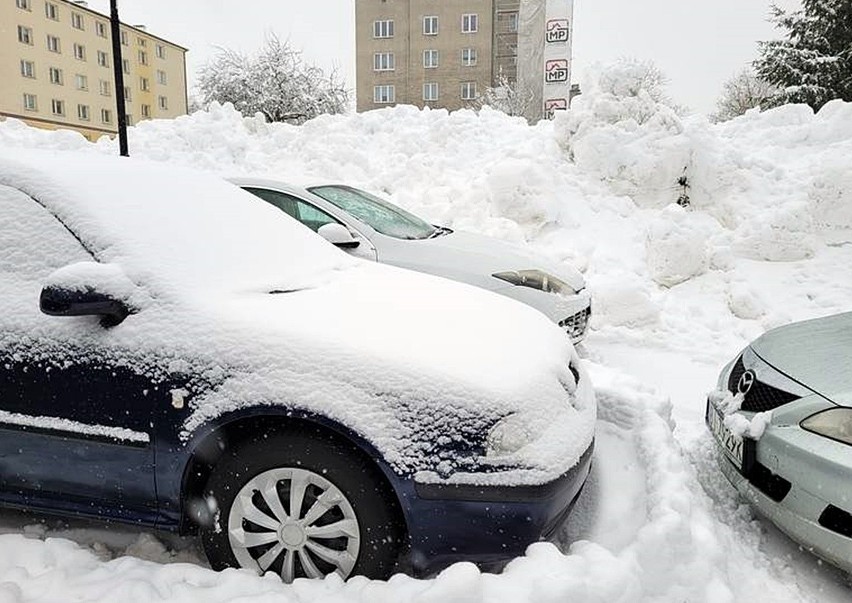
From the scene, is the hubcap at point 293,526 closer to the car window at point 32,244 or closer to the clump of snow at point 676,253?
the car window at point 32,244

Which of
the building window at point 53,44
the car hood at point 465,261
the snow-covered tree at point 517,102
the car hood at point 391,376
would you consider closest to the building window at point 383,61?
the snow-covered tree at point 517,102

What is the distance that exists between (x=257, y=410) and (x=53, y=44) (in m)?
50.7

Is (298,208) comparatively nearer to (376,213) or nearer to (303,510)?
(376,213)

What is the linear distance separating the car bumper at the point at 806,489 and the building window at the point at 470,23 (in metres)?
48.4

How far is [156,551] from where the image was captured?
262 centimetres

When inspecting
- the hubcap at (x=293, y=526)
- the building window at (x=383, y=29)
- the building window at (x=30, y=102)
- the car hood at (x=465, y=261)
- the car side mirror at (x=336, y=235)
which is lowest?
the hubcap at (x=293, y=526)

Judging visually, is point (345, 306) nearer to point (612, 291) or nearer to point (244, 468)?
point (244, 468)

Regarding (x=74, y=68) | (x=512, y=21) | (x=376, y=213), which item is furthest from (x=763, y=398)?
(x=74, y=68)

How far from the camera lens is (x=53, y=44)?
43.1m

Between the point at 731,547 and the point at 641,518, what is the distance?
511 millimetres

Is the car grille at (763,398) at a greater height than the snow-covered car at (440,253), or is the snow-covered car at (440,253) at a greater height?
the snow-covered car at (440,253)

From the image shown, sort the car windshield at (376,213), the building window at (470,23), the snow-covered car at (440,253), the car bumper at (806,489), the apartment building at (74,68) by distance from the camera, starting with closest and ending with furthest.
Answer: the car bumper at (806,489) → the snow-covered car at (440,253) → the car windshield at (376,213) → the apartment building at (74,68) → the building window at (470,23)

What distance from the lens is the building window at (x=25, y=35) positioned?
Answer: 40469 millimetres

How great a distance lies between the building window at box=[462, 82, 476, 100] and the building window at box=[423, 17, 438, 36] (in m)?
4.28
